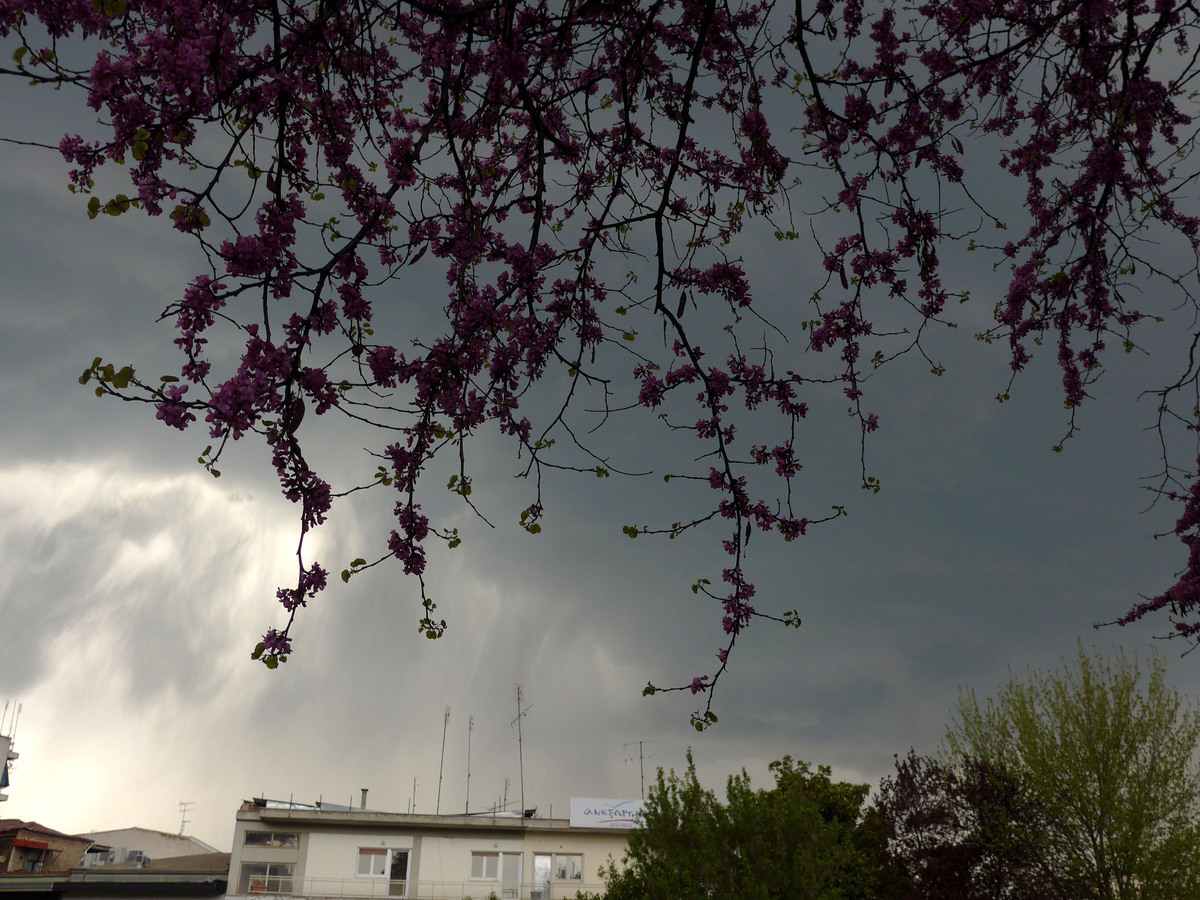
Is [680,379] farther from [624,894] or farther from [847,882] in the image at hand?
[847,882]

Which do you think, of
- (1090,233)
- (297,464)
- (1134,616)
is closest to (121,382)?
(297,464)

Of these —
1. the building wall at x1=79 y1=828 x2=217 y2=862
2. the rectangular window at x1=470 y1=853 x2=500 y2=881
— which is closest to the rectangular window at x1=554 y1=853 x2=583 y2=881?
the rectangular window at x1=470 y1=853 x2=500 y2=881

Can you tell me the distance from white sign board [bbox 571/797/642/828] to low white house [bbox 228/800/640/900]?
0.38 meters

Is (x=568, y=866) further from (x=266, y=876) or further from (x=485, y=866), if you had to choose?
(x=266, y=876)

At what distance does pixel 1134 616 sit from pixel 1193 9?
243 inches

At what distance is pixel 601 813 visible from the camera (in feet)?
94.1

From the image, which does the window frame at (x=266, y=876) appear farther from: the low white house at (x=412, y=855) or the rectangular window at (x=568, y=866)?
the rectangular window at (x=568, y=866)

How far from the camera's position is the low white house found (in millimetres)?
25250

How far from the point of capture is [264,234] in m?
2.86

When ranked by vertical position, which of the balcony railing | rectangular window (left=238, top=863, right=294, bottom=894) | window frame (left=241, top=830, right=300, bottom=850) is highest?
window frame (left=241, top=830, right=300, bottom=850)

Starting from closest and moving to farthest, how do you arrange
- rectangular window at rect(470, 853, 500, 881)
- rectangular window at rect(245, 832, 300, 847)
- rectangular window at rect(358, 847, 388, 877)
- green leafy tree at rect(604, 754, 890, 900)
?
green leafy tree at rect(604, 754, 890, 900) → rectangular window at rect(245, 832, 300, 847) → rectangular window at rect(358, 847, 388, 877) → rectangular window at rect(470, 853, 500, 881)

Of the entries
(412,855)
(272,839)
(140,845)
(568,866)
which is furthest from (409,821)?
(140,845)

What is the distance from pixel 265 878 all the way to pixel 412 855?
4577 mm

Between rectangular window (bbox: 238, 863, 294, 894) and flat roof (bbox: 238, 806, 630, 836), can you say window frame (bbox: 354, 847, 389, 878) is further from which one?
rectangular window (bbox: 238, 863, 294, 894)
